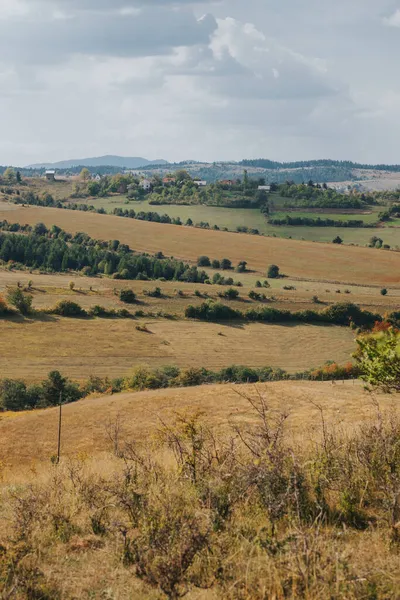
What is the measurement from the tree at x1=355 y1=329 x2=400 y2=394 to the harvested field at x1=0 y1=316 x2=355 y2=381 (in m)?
32.3

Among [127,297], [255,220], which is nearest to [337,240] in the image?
[255,220]

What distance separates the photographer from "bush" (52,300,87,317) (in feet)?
204

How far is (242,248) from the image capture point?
10075 centimetres

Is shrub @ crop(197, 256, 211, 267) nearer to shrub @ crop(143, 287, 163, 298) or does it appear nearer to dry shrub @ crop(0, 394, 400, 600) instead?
shrub @ crop(143, 287, 163, 298)

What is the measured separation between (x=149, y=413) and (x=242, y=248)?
7763 cm

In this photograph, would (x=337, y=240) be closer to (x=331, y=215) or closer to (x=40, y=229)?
(x=331, y=215)

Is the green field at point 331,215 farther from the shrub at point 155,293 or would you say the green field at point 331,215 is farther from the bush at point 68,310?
the bush at point 68,310

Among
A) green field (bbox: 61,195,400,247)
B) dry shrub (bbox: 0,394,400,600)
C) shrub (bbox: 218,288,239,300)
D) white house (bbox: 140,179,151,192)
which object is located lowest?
shrub (bbox: 218,288,239,300)

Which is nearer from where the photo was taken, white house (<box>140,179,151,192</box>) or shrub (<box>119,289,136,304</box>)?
shrub (<box>119,289,136,304</box>)

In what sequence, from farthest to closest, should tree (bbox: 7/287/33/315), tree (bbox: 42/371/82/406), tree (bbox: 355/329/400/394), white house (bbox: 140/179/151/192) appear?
white house (bbox: 140/179/151/192), tree (bbox: 7/287/33/315), tree (bbox: 42/371/82/406), tree (bbox: 355/329/400/394)

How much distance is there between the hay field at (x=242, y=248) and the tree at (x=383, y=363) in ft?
221

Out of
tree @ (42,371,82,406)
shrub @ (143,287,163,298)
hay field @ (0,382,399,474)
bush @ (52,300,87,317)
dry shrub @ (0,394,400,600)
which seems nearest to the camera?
dry shrub @ (0,394,400,600)

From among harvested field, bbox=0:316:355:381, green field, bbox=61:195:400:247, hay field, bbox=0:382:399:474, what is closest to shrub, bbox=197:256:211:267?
green field, bbox=61:195:400:247

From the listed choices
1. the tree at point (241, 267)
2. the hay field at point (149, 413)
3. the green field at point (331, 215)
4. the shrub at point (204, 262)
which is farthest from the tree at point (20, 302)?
the green field at point (331, 215)
